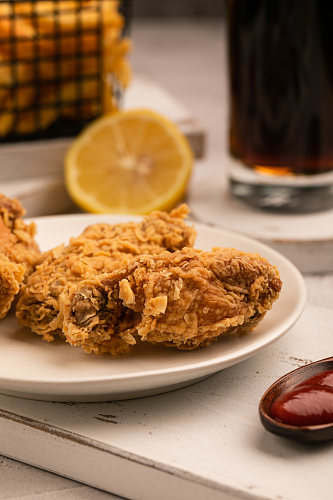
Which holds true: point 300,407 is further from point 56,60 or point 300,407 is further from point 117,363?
point 56,60

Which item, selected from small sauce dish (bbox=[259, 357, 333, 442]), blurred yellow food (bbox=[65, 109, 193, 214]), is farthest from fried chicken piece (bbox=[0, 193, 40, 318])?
blurred yellow food (bbox=[65, 109, 193, 214])

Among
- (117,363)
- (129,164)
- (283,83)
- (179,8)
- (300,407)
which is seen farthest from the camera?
(179,8)

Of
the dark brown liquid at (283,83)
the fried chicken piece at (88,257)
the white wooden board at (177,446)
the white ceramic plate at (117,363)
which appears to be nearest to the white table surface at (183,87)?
the white wooden board at (177,446)

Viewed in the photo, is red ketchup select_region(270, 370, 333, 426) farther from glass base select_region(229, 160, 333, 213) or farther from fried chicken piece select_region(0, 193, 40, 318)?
glass base select_region(229, 160, 333, 213)

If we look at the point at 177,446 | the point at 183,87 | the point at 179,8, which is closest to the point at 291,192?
the point at 177,446

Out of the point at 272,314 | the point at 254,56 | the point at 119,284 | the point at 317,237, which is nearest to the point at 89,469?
the point at 119,284
